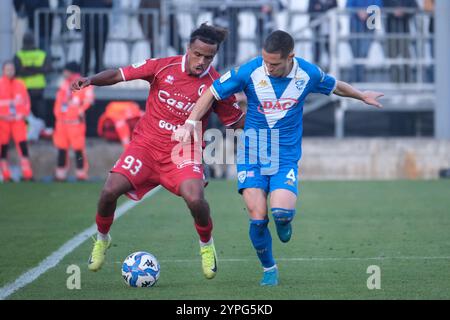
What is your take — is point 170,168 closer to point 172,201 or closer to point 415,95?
point 172,201

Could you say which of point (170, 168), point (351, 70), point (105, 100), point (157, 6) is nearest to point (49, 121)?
point (105, 100)

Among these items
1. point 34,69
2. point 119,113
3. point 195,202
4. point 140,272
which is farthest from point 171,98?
point 34,69

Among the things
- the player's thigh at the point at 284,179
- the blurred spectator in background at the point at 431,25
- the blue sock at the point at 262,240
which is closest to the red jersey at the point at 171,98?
the player's thigh at the point at 284,179

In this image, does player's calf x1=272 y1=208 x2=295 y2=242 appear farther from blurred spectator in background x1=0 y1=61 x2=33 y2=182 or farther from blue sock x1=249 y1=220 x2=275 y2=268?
blurred spectator in background x1=0 y1=61 x2=33 y2=182

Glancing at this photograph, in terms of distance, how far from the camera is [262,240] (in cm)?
934

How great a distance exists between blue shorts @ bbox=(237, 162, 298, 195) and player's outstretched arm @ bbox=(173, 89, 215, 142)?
0.50 m

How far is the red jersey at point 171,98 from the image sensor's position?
9.89 m

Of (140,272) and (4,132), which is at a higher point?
(140,272)

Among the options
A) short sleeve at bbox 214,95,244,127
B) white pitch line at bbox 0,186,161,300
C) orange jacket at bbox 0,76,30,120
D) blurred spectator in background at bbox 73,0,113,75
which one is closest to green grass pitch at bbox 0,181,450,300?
white pitch line at bbox 0,186,161,300

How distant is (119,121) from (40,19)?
2.87 m

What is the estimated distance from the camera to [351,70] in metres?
24.0

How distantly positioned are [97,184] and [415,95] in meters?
7.35

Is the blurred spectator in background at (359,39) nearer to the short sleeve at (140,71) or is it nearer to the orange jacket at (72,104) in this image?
the orange jacket at (72,104)

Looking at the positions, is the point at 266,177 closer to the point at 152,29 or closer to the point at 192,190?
the point at 192,190
